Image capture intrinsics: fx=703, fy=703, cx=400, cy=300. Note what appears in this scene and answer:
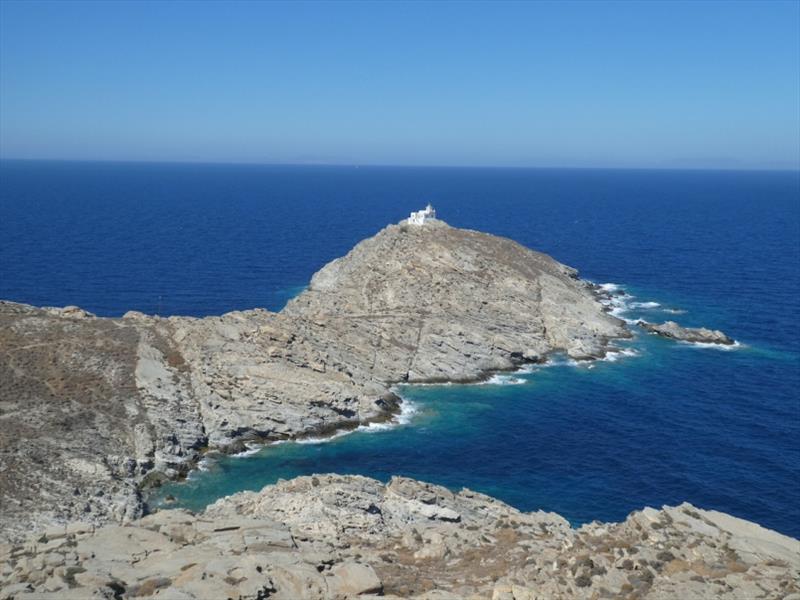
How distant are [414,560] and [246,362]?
128ft

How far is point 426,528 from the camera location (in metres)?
38.9

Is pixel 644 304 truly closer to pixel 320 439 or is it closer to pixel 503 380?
pixel 503 380

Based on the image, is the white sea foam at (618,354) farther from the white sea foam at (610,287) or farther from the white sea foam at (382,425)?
the white sea foam at (610,287)

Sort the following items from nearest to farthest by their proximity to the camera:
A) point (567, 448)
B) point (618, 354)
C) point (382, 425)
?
point (567, 448) < point (382, 425) < point (618, 354)

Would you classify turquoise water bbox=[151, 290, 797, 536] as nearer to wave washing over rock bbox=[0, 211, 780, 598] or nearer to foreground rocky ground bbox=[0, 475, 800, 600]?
wave washing over rock bbox=[0, 211, 780, 598]

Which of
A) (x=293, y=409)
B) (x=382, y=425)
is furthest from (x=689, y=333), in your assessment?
(x=293, y=409)

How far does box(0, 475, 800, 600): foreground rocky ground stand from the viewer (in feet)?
86.5

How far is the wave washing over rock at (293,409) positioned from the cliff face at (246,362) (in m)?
0.18

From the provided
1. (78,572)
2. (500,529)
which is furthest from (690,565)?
(78,572)

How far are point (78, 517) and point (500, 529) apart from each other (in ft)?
93.0

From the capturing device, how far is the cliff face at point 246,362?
52.6 metres

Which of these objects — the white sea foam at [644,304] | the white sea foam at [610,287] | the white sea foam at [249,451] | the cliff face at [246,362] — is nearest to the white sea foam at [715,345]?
the cliff face at [246,362]

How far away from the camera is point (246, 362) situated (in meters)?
69.1

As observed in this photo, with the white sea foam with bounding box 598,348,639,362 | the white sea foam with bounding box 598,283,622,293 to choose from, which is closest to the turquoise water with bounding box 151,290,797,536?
→ the white sea foam with bounding box 598,348,639,362
